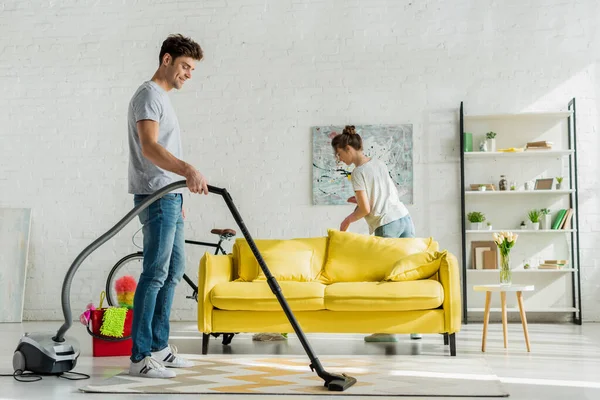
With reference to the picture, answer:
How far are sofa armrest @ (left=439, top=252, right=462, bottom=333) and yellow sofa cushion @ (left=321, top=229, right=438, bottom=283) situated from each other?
509 millimetres

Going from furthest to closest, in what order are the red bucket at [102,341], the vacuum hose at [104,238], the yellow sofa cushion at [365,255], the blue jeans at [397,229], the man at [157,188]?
the blue jeans at [397,229] → the yellow sofa cushion at [365,255] → the red bucket at [102,341] → the man at [157,188] → the vacuum hose at [104,238]

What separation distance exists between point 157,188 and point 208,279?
51.6 inches

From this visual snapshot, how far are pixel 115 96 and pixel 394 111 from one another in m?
2.76

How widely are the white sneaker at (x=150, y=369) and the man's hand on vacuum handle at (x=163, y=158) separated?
90 cm

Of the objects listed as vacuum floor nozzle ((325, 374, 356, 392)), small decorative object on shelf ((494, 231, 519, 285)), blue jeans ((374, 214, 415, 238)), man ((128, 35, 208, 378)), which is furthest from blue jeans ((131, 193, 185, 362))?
small decorative object on shelf ((494, 231, 519, 285))

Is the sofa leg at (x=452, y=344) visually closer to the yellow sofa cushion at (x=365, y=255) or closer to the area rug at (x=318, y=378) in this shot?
the area rug at (x=318, y=378)

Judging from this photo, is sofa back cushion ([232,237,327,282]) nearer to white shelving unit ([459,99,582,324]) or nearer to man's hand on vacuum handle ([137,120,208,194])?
man's hand on vacuum handle ([137,120,208,194])

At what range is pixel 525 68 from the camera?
7012 millimetres

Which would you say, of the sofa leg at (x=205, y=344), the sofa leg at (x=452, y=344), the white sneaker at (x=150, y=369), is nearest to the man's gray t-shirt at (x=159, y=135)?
the white sneaker at (x=150, y=369)

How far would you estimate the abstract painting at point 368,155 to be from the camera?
23.2 feet

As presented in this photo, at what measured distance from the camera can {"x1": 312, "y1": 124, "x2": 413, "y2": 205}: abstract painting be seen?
7.06 m

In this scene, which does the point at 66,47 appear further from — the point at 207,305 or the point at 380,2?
the point at 207,305

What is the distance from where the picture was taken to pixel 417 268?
4.75 metres

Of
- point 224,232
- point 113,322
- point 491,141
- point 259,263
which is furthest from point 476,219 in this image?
point 259,263
